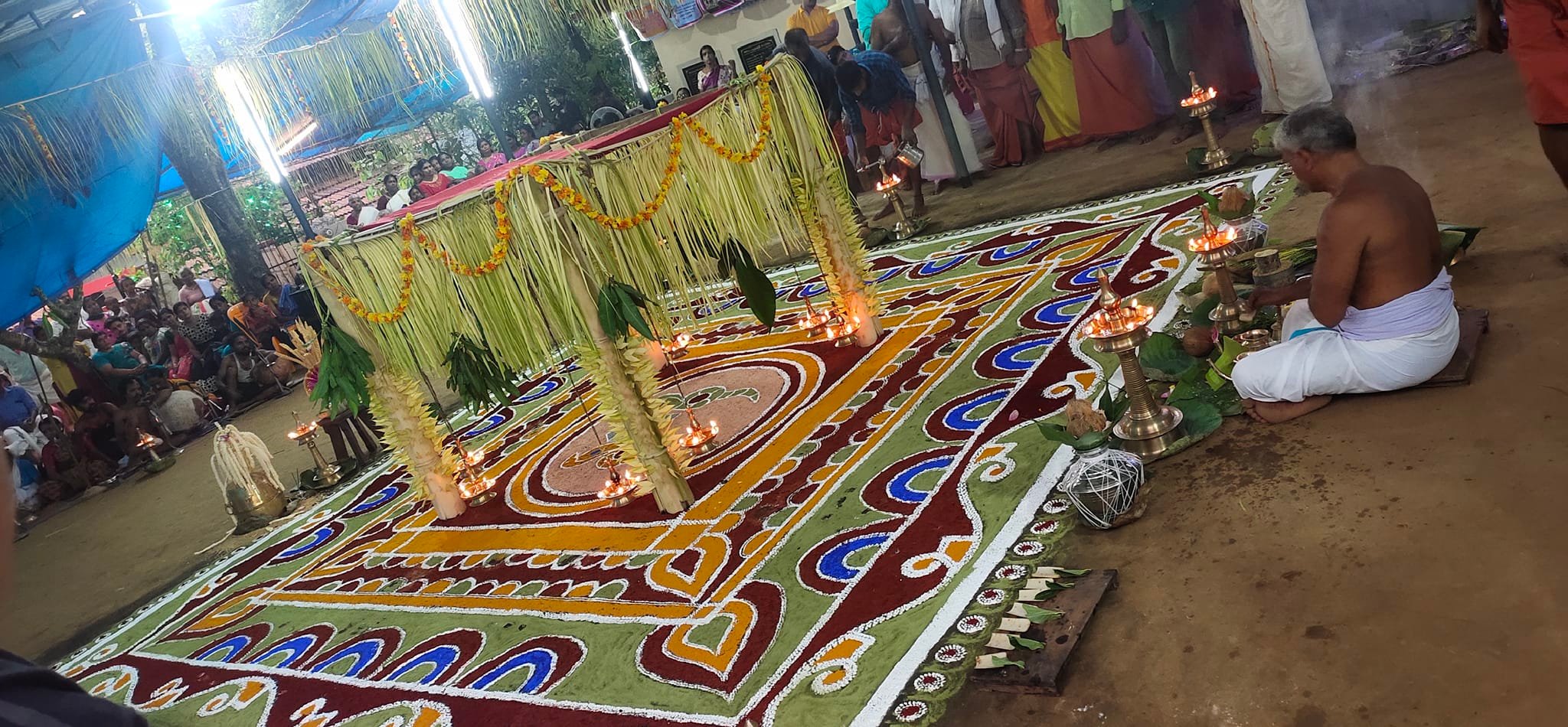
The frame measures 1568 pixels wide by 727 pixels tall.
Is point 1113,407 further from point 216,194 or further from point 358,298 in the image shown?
point 216,194

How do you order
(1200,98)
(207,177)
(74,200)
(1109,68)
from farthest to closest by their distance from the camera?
1. (207,177)
2. (74,200)
3. (1109,68)
4. (1200,98)

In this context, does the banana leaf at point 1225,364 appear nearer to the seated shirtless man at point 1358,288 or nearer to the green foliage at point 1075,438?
the seated shirtless man at point 1358,288

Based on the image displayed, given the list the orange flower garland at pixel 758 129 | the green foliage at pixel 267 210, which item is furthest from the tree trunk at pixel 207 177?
the orange flower garland at pixel 758 129

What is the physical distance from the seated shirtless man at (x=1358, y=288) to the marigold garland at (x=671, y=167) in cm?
230

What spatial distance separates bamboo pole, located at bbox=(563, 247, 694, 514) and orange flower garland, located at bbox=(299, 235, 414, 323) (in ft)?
2.96

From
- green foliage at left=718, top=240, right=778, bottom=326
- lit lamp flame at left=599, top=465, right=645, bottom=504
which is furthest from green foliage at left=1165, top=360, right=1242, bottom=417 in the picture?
lit lamp flame at left=599, top=465, right=645, bottom=504

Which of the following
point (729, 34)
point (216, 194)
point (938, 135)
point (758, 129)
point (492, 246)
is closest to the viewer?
point (492, 246)

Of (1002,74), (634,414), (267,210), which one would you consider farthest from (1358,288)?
(267,210)

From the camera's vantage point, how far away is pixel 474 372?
455 cm

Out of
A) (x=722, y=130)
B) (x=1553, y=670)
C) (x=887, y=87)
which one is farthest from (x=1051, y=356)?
(x=887, y=87)

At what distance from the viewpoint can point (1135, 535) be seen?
9.78ft

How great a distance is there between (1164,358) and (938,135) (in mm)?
5278

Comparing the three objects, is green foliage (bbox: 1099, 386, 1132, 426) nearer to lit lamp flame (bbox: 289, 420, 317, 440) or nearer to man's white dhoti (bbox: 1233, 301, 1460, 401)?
man's white dhoti (bbox: 1233, 301, 1460, 401)

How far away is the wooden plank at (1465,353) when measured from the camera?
3080 millimetres
